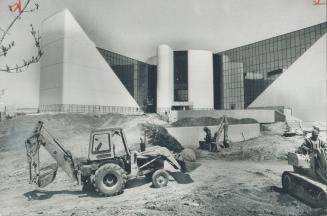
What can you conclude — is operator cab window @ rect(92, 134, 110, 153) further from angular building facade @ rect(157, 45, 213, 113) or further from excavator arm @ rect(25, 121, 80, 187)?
angular building facade @ rect(157, 45, 213, 113)

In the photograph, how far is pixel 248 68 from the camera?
1558 inches

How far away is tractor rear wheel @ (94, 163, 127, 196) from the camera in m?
7.38

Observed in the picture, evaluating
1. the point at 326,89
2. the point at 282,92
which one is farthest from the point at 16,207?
the point at 282,92

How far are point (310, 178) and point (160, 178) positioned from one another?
4897 millimetres

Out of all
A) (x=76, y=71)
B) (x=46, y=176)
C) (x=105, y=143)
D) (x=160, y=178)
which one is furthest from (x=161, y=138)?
(x=76, y=71)

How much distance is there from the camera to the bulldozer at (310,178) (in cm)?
654

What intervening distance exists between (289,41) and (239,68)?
1012 centimetres

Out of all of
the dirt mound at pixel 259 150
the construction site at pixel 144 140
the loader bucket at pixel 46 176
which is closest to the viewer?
the construction site at pixel 144 140

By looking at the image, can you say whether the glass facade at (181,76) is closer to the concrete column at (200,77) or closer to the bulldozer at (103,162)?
the concrete column at (200,77)

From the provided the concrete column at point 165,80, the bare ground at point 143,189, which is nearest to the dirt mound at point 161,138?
Result: the bare ground at point 143,189

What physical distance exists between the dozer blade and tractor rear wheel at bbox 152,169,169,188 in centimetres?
408

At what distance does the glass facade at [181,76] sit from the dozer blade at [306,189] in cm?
3084

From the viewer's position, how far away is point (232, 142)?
11.5m

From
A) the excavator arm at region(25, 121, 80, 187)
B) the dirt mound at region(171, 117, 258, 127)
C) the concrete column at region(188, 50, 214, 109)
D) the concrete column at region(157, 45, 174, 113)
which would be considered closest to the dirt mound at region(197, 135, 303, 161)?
the dirt mound at region(171, 117, 258, 127)
